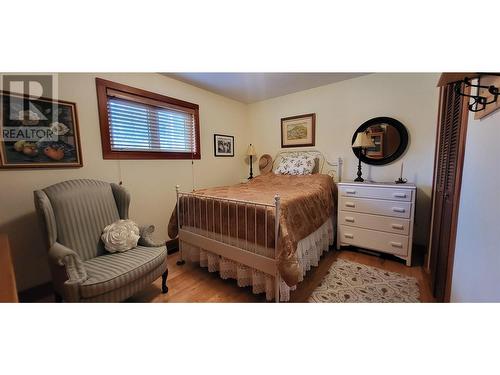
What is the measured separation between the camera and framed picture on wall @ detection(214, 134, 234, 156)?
2790 millimetres

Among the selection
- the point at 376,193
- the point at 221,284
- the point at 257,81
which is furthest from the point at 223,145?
the point at 376,193

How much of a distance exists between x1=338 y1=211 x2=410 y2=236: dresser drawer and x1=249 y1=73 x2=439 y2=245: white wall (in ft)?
1.71

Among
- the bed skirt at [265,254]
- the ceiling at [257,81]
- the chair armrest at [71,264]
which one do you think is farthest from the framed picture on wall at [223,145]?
the chair armrest at [71,264]

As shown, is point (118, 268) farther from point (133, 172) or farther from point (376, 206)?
point (376, 206)

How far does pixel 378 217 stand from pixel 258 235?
1407 mm

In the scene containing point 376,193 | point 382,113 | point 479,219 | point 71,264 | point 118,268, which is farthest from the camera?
point 382,113

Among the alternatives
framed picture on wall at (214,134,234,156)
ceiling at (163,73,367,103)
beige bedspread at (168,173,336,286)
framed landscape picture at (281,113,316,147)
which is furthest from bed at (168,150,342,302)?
ceiling at (163,73,367,103)

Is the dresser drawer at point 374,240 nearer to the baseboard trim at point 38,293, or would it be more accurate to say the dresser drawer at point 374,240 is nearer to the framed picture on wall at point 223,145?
the framed picture on wall at point 223,145

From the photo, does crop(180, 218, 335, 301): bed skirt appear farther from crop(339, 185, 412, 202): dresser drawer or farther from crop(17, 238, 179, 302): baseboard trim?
crop(17, 238, 179, 302): baseboard trim

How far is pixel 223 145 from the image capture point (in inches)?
114
